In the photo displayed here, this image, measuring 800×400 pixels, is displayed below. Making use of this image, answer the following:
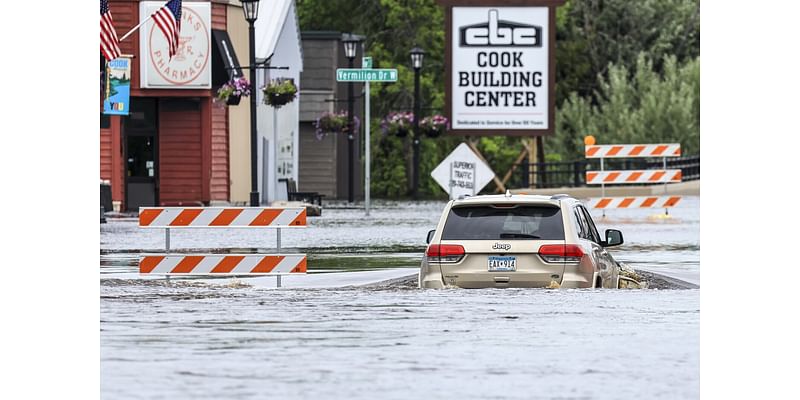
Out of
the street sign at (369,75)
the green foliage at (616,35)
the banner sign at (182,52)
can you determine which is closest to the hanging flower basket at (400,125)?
the banner sign at (182,52)

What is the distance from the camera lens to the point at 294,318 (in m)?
15.2

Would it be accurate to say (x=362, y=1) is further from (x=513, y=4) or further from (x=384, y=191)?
(x=513, y=4)

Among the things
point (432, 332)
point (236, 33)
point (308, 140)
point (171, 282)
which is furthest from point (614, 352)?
point (308, 140)

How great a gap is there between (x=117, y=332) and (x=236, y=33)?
37518 millimetres

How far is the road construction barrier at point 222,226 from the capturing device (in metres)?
19.0

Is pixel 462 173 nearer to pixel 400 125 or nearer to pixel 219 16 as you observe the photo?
pixel 219 16

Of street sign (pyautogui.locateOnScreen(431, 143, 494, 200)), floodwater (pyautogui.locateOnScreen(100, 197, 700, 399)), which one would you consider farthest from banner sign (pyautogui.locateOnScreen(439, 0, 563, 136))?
floodwater (pyautogui.locateOnScreen(100, 197, 700, 399))

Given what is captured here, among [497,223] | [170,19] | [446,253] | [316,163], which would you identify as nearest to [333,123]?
[316,163]

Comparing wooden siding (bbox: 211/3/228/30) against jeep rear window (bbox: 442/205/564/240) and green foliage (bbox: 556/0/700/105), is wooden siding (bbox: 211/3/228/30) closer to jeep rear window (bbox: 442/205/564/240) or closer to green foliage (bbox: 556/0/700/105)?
jeep rear window (bbox: 442/205/564/240)

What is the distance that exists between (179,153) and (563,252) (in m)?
33.6

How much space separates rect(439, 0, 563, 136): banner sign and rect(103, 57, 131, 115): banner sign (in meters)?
11.1

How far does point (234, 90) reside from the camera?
44.0 meters

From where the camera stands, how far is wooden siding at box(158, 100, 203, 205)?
49375 millimetres

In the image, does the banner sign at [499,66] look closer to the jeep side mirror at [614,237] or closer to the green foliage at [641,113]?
the green foliage at [641,113]
